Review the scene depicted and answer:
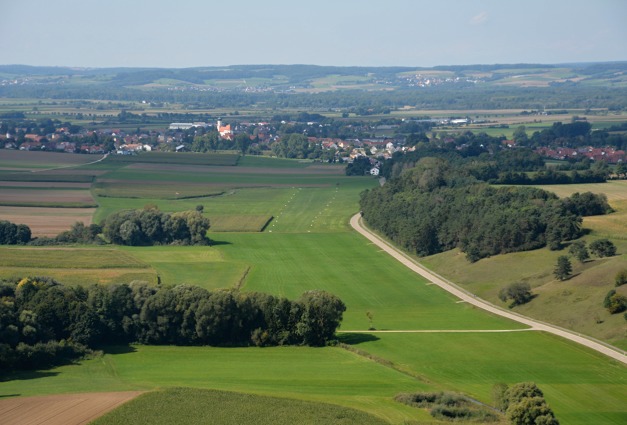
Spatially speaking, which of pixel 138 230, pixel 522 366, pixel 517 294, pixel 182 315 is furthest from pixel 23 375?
pixel 138 230

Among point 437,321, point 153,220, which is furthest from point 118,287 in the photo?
point 153,220

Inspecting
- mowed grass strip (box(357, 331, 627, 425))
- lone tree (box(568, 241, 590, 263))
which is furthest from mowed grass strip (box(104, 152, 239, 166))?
mowed grass strip (box(357, 331, 627, 425))

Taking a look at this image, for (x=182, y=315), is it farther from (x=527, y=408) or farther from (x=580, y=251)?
(x=580, y=251)

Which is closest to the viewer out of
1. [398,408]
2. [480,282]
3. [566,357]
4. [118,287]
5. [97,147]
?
[398,408]

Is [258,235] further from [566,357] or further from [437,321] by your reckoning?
[566,357]

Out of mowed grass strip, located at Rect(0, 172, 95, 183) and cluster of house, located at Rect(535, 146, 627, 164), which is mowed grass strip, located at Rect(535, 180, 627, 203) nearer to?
cluster of house, located at Rect(535, 146, 627, 164)

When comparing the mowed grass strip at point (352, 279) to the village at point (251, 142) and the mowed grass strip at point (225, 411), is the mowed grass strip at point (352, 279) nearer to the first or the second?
the mowed grass strip at point (225, 411)
